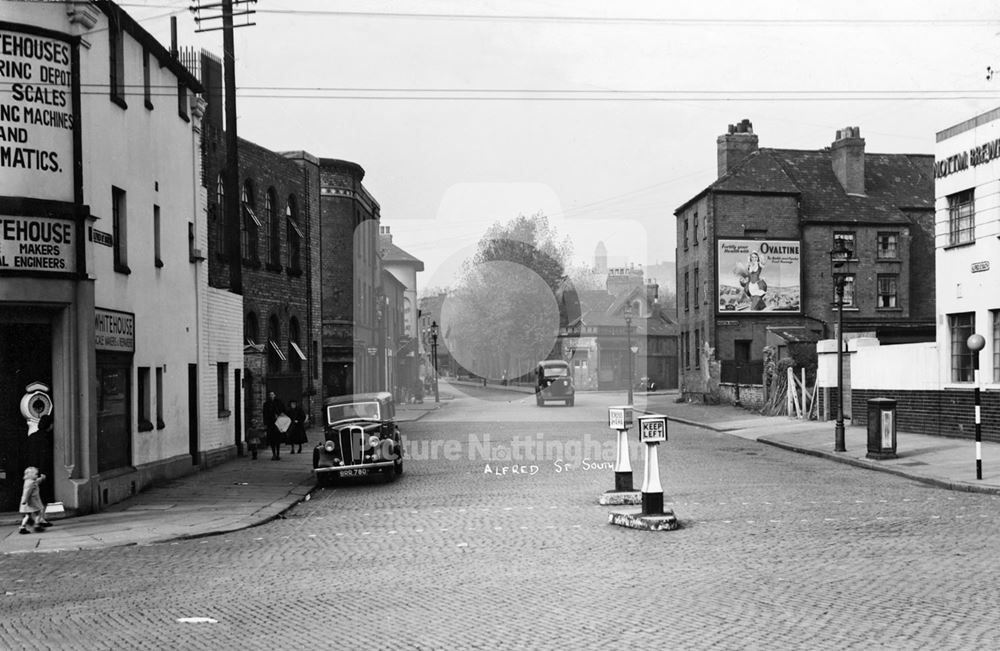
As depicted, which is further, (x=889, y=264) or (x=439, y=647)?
(x=889, y=264)

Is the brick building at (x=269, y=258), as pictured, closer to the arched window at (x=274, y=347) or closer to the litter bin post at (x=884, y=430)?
the arched window at (x=274, y=347)

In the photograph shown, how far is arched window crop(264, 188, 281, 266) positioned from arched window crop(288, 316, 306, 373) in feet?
8.64

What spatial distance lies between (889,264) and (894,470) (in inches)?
1379

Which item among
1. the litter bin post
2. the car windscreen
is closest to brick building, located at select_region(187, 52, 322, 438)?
the car windscreen

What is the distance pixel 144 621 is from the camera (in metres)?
8.25

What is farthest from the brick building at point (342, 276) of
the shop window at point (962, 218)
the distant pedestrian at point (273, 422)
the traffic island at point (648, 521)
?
the traffic island at point (648, 521)

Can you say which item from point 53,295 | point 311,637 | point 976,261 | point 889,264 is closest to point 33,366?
point 53,295

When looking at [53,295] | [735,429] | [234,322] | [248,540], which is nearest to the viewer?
[248,540]

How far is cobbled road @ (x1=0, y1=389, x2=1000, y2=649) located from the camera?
7551 millimetres

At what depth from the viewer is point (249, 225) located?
3219 centimetres

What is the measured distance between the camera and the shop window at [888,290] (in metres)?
52.4

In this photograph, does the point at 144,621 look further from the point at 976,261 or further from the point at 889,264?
the point at 889,264

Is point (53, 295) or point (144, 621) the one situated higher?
point (53, 295)

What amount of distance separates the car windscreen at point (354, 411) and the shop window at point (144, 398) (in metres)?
3.31
